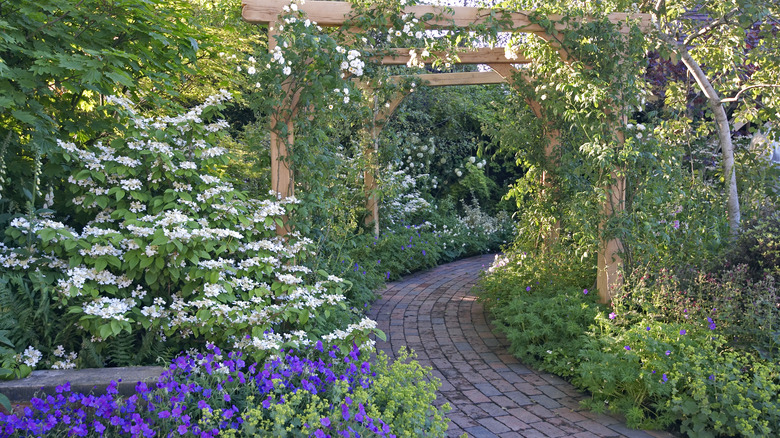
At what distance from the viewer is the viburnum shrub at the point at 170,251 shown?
9.77ft

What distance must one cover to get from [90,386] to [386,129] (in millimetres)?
6419

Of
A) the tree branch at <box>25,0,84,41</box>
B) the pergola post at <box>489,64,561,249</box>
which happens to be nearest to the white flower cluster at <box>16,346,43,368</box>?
the tree branch at <box>25,0,84,41</box>

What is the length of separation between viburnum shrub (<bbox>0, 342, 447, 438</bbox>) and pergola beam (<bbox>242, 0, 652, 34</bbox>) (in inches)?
94.2

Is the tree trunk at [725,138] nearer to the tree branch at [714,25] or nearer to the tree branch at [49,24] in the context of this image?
the tree branch at [714,25]

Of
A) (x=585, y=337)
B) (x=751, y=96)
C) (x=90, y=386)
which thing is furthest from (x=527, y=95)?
(x=90, y=386)

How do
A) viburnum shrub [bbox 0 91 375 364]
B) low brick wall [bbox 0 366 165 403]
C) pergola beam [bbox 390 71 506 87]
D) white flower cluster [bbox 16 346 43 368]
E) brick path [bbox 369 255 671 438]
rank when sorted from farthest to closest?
pergola beam [bbox 390 71 506 87], brick path [bbox 369 255 671 438], viburnum shrub [bbox 0 91 375 364], white flower cluster [bbox 16 346 43 368], low brick wall [bbox 0 366 165 403]

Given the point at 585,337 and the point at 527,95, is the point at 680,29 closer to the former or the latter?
the point at 527,95

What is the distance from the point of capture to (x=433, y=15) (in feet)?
14.4

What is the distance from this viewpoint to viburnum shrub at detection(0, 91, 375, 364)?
2977 millimetres

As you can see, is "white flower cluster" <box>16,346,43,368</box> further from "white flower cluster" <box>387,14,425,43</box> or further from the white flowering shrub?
the white flowering shrub

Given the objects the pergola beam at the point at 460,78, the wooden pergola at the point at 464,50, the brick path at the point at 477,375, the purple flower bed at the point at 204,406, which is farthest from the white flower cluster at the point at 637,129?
the purple flower bed at the point at 204,406

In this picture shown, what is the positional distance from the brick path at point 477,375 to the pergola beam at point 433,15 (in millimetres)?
2592

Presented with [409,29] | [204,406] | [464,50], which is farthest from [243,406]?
[464,50]

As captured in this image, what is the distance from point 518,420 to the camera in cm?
338
